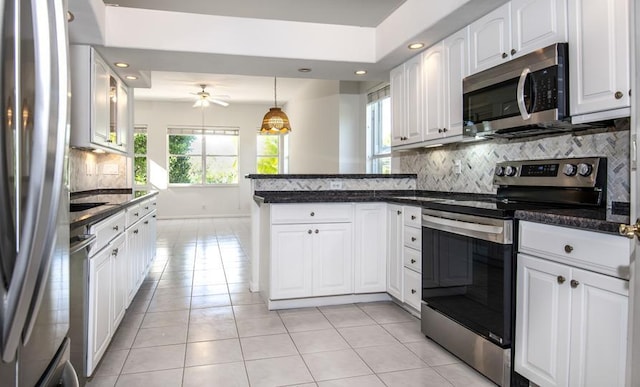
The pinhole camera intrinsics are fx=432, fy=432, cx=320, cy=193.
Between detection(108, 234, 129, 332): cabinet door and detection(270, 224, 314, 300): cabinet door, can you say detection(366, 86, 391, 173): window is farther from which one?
detection(108, 234, 129, 332): cabinet door

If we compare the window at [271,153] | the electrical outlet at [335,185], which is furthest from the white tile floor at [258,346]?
the window at [271,153]

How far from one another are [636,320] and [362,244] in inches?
90.5

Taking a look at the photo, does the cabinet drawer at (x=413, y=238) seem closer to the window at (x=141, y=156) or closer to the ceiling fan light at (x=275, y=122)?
the ceiling fan light at (x=275, y=122)

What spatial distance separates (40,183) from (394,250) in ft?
9.39

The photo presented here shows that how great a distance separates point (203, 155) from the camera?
10328mm

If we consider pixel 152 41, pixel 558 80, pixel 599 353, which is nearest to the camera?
pixel 599 353

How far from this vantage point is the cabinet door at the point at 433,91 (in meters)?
3.23

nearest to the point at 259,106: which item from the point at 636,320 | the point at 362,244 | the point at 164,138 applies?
the point at 164,138

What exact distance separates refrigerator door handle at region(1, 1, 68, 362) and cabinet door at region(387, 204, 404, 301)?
2682mm

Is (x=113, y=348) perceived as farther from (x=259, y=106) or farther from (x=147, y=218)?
(x=259, y=106)

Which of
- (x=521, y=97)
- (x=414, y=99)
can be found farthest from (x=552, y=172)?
(x=414, y=99)

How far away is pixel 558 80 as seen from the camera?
2119 mm

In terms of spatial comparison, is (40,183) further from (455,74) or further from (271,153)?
(271,153)

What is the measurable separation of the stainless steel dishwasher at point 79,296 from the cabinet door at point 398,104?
106 inches
